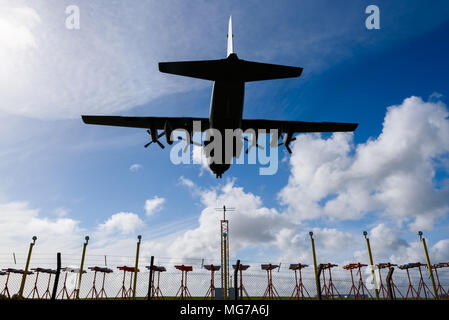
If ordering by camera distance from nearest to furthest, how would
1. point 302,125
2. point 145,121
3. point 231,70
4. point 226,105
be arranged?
1. point 231,70
2. point 226,105
3. point 145,121
4. point 302,125

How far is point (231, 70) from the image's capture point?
14.2 metres

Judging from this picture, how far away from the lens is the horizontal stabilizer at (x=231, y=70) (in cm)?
1397

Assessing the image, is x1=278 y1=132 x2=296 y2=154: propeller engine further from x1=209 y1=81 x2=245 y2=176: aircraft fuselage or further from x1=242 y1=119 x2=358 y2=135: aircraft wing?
x1=209 y1=81 x2=245 y2=176: aircraft fuselage

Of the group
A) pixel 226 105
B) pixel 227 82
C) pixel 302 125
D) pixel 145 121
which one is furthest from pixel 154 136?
pixel 302 125

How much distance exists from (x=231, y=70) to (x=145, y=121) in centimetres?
938

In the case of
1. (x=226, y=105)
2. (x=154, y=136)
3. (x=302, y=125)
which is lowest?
(x=226, y=105)

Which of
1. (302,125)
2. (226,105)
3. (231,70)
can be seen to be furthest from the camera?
(302,125)

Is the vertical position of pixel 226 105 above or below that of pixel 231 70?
below

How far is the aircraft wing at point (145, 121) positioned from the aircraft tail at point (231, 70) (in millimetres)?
6477

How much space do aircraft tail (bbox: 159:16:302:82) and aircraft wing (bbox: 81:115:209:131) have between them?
21.3 ft

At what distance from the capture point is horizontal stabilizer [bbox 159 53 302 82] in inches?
550

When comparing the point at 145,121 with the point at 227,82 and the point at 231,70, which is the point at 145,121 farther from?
the point at 231,70

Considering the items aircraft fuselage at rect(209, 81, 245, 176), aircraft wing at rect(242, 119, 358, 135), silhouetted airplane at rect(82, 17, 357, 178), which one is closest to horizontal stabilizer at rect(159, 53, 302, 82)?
silhouetted airplane at rect(82, 17, 357, 178)
